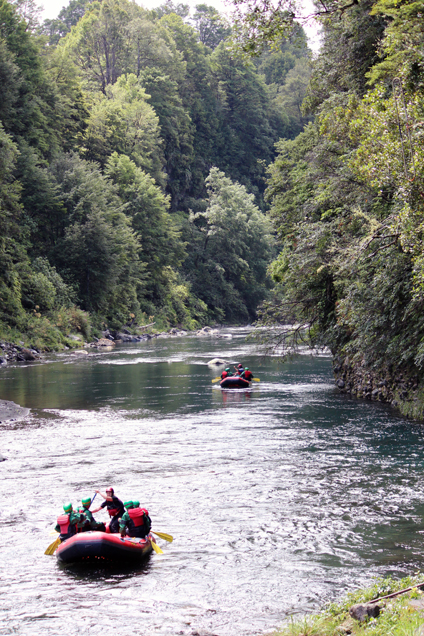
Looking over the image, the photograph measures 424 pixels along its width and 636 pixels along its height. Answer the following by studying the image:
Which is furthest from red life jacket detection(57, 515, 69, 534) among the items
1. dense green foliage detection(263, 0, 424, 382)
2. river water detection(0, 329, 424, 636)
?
dense green foliage detection(263, 0, 424, 382)

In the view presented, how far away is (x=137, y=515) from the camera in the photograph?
28.9 ft

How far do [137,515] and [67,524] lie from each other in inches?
39.4

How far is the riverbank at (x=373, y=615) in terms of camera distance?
5.15 m

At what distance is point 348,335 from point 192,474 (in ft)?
32.2

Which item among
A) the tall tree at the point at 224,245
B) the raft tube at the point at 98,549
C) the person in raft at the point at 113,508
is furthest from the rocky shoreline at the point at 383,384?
the tall tree at the point at 224,245

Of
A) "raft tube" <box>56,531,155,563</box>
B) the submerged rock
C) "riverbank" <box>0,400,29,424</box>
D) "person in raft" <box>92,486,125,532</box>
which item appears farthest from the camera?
the submerged rock

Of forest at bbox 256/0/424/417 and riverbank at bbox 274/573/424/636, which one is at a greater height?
forest at bbox 256/0/424/417

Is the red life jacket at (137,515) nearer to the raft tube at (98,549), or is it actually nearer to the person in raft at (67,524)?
the raft tube at (98,549)

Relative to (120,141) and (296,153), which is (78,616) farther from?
(120,141)

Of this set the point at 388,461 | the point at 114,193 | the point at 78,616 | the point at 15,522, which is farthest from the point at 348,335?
the point at 114,193

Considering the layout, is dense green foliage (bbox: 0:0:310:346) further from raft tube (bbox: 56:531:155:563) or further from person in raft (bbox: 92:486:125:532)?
raft tube (bbox: 56:531:155:563)

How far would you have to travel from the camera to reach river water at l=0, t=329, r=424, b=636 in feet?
23.5

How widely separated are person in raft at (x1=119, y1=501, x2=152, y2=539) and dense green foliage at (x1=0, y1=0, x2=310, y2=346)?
36.6 feet

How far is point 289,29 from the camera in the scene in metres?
13.0
